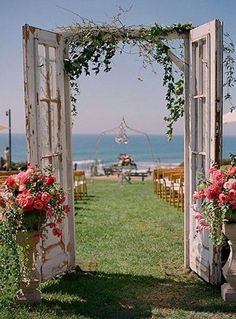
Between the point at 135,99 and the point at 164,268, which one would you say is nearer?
the point at 164,268

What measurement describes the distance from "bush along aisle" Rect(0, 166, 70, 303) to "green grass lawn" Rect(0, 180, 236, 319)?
254mm

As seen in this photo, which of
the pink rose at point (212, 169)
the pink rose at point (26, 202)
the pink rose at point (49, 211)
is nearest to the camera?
the pink rose at point (26, 202)

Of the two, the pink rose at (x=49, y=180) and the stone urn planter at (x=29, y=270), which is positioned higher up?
the pink rose at (x=49, y=180)

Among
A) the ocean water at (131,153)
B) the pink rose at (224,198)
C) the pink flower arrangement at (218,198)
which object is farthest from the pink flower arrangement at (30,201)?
the ocean water at (131,153)

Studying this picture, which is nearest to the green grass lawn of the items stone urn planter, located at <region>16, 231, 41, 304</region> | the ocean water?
stone urn planter, located at <region>16, 231, 41, 304</region>

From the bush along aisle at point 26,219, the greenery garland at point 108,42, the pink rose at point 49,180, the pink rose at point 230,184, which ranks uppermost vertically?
the greenery garland at point 108,42

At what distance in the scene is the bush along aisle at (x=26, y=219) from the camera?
12.7ft

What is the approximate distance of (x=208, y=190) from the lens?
4016mm

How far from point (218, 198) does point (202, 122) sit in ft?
3.41

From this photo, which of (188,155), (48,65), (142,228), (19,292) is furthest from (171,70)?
(142,228)

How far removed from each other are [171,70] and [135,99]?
2563 inches

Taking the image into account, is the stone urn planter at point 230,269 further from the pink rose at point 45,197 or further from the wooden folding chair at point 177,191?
the wooden folding chair at point 177,191

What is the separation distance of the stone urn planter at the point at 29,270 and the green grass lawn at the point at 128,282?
0.34 feet

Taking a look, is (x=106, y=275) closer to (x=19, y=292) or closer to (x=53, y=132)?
(x=19, y=292)
